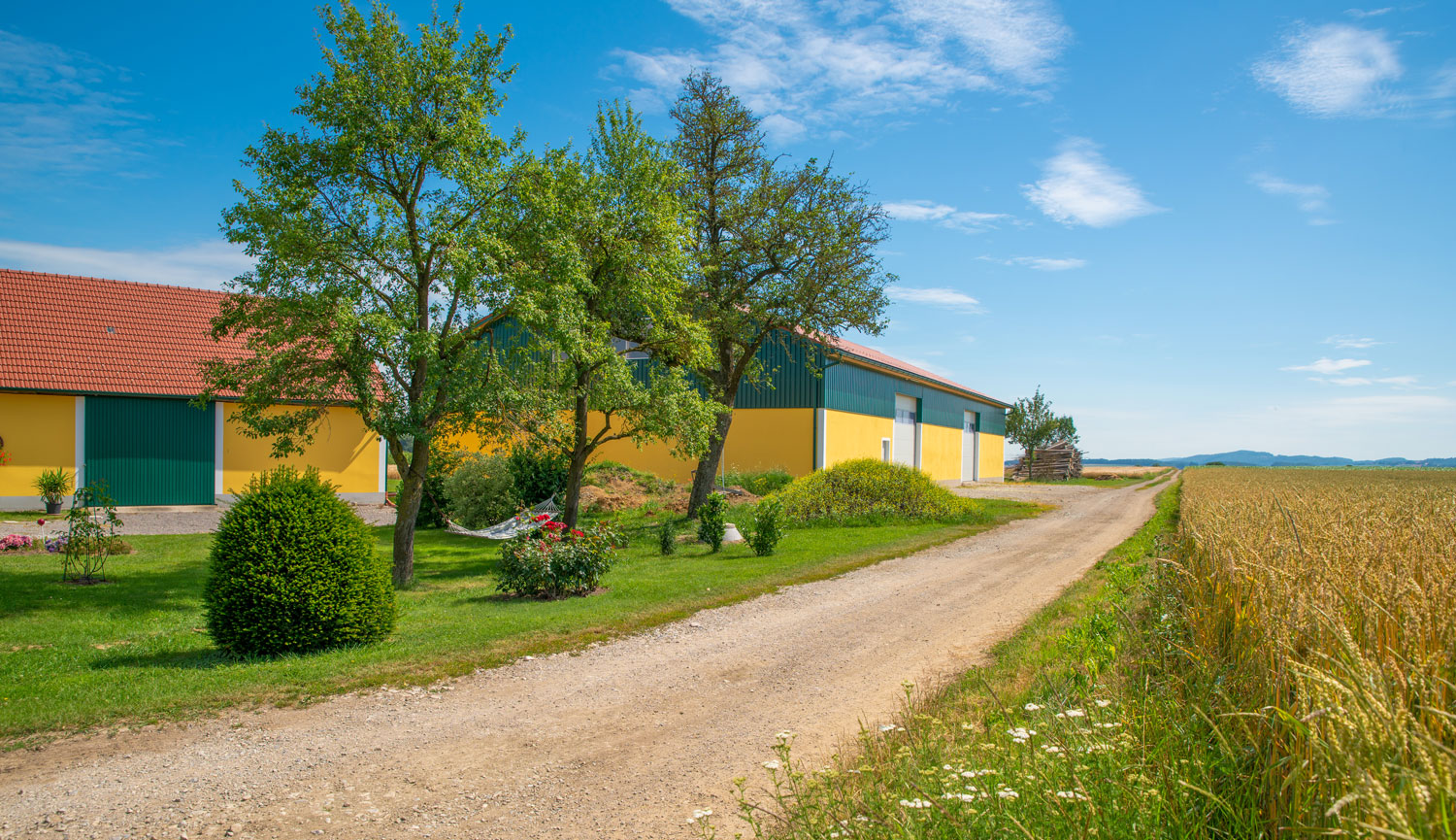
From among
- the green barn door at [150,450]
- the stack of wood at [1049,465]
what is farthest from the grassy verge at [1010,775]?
the stack of wood at [1049,465]

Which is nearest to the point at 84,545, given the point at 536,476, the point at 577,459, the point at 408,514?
the point at 408,514

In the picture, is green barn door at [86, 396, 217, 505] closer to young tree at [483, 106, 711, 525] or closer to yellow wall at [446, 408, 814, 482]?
yellow wall at [446, 408, 814, 482]

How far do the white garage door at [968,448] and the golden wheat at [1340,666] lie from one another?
40465 millimetres

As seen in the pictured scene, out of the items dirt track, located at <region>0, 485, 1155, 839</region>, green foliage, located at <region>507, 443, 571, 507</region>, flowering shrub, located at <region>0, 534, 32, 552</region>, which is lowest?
flowering shrub, located at <region>0, 534, 32, 552</region>

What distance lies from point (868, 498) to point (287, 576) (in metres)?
15.6

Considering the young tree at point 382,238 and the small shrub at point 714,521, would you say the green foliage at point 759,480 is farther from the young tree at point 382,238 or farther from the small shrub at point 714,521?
the young tree at point 382,238

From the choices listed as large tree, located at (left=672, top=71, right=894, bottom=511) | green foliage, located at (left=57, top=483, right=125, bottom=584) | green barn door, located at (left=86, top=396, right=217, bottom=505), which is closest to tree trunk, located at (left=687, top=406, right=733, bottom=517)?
large tree, located at (left=672, top=71, right=894, bottom=511)

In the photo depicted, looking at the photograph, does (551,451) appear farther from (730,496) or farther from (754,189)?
(730,496)

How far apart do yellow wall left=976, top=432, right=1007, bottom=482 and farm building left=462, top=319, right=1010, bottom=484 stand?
454 inches

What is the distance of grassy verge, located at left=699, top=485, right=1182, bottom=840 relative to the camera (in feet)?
9.76

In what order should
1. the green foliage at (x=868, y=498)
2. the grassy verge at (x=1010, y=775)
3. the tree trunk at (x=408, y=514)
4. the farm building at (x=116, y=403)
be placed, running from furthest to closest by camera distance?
1. the farm building at (x=116, y=403)
2. the green foliage at (x=868, y=498)
3. the tree trunk at (x=408, y=514)
4. the grassy verge at (x=1010, y=775)

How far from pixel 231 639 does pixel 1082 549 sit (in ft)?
45.2

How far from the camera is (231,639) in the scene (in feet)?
24.4

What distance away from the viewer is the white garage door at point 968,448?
150 ft
